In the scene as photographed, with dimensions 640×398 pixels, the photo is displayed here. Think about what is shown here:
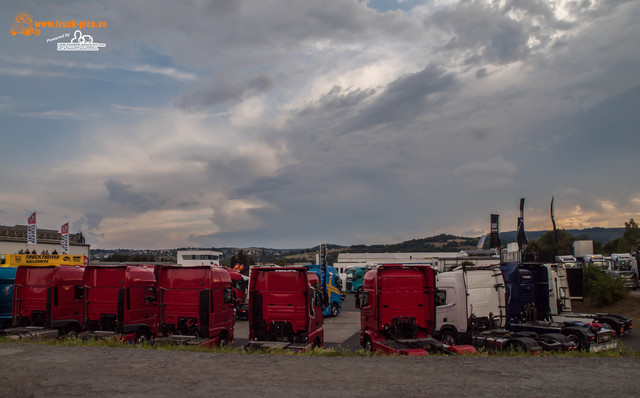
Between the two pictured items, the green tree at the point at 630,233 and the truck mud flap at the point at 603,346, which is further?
the green tree at the point at 630,233

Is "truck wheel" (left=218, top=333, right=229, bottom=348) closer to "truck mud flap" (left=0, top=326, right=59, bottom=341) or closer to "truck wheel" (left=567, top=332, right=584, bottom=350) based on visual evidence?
"truck mud flap" (left=0, top=326, right=59, bottom=341)

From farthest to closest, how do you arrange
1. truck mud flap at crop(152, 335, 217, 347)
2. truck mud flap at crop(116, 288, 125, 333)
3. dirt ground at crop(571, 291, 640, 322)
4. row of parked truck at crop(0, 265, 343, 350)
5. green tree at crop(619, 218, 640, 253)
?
green tree at crop(619, 218, 640, 253)
dirt ground at crop(571, 291, 640, 322)
truck mud flap at crop(116, 288, 125, 333)
row of parked truck at crop(0, 265, 343, 350)
truck mud flap at crop(152, 335, 217, 347)

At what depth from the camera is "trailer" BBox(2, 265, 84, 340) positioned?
1434 centimetres

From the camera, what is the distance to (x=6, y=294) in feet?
53.5

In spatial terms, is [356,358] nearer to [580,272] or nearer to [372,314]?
[372,314]

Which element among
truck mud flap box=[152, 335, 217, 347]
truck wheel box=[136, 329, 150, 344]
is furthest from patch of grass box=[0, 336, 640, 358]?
truck wheel box=[136, 329, 150, 344]

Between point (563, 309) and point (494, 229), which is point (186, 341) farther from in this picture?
point (494, 229)

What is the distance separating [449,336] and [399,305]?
3444 mm

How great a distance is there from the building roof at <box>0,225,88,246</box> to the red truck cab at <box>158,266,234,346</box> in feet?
157

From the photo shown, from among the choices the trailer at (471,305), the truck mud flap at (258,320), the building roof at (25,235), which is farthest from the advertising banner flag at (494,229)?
the building roof at (25,235)

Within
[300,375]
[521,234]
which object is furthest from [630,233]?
[300,375]

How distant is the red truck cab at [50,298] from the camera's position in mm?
14445

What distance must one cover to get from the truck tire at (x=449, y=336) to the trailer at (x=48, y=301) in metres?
11.9

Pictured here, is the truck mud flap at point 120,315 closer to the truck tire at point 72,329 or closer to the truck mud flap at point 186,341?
the truck mud flap at point 186,341
